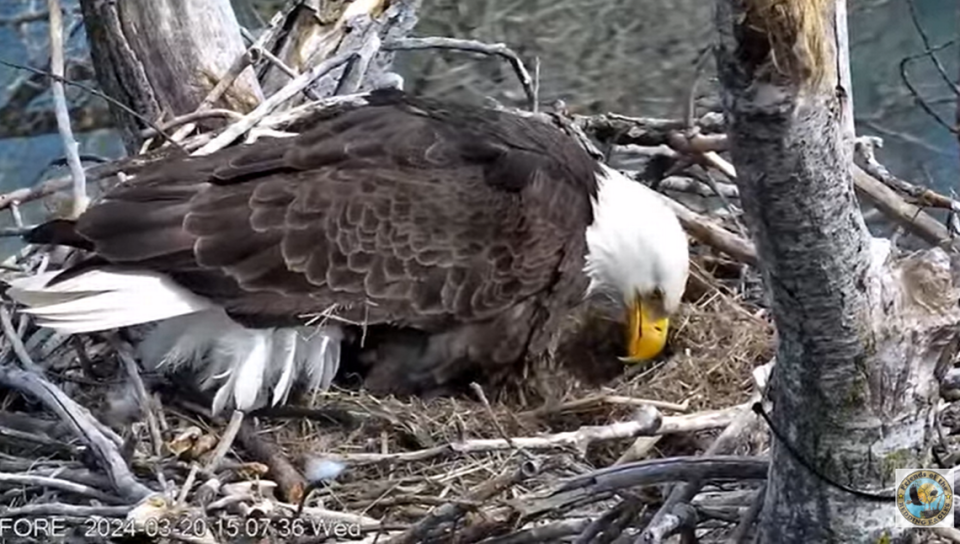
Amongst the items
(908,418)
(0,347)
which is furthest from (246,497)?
(908,418)

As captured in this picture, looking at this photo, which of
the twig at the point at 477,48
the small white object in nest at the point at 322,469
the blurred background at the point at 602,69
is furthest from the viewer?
the blurred background at the point at 602,69

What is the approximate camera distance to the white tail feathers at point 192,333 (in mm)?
3105

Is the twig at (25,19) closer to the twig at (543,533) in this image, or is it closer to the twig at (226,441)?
the twig at (226,441)

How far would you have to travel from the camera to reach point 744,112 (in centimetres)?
190

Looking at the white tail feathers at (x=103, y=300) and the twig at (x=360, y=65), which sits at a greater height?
the twig at (x=360, y=65)

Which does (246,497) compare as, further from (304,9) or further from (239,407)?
(304,9)

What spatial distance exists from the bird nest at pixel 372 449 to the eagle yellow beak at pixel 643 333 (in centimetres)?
4

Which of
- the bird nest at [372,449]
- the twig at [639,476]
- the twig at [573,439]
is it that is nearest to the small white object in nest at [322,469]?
the bird nest at [372,449]

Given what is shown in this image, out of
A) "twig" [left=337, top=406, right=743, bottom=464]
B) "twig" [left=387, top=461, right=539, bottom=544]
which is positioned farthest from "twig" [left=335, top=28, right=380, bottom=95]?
"twig" [left=387, top=461, right=539, bottom=544]

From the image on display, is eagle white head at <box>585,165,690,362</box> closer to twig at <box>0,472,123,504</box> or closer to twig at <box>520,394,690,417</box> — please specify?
twig at <box>520,394,690,417</box>

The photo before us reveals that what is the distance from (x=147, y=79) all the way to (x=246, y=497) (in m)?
1.38

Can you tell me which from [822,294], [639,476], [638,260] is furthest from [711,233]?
[822,294]

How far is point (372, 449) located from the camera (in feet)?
10.7

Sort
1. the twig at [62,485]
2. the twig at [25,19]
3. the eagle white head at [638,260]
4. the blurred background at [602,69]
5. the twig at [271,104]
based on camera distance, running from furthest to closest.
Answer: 1. the blurred background at [602,69]
2. the twig at [25,19]
3. the eagle white head at [638,260]
4. the twig at [271,104]
5. the twig at [62,485]
